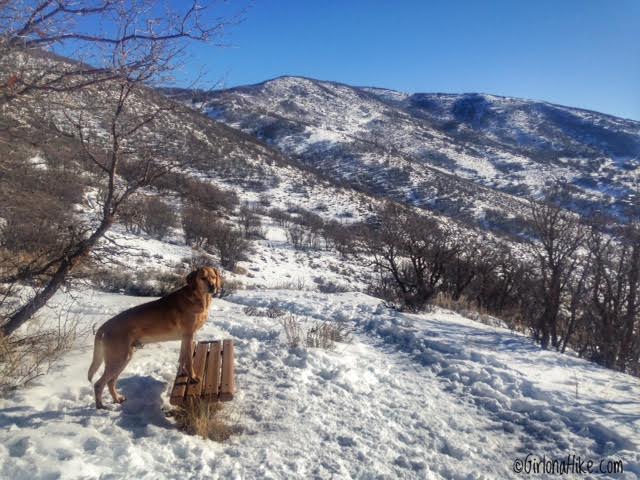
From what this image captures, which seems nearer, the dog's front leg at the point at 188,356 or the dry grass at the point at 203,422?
the dry grass at the point at 203,422

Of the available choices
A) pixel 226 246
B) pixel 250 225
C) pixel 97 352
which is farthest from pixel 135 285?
pixel 250 225

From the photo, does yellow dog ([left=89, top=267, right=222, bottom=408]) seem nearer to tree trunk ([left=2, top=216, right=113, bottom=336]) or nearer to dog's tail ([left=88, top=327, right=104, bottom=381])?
dog's tail ([left=88, top=327, right=104, bottom=381])

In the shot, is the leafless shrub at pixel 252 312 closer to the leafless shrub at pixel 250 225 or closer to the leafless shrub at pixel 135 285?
the leafless shrub at pixel 135 285

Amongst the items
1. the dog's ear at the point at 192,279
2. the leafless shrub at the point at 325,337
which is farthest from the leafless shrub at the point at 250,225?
the dog's ear at the point at 192,279

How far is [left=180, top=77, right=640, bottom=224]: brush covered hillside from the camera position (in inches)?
1780

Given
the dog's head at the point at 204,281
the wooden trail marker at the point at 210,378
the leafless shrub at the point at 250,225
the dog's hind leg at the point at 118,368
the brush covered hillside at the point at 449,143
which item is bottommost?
the wooden trail marker at the point at 210,378

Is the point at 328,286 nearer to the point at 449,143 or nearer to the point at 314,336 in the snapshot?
the point at 314,336

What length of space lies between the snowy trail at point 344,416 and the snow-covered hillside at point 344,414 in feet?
0.04

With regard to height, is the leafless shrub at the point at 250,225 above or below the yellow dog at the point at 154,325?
above

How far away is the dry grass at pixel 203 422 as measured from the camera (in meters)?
2.90

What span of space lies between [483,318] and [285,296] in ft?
12.4

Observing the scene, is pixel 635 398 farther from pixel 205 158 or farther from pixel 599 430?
pixel 205 158

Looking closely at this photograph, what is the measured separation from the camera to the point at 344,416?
3463 millimetres

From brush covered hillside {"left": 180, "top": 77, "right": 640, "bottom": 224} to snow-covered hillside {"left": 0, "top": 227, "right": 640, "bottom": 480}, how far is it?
29.1 m
